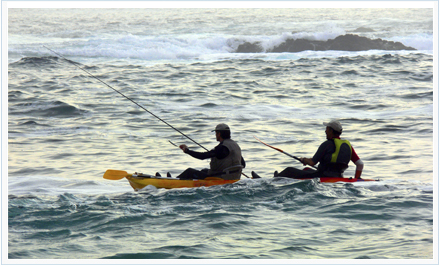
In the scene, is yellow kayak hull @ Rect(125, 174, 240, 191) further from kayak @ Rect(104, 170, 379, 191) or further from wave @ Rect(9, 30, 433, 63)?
wave @ Rect(9, 30, 433, 63)

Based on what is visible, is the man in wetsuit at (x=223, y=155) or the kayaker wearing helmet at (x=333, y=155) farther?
the man in wetsuit at (x=223, y=155)

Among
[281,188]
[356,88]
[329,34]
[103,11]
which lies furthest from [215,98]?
[103,11]

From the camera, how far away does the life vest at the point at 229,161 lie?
835 centimetres

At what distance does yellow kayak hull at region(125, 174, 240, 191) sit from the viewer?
8336mm

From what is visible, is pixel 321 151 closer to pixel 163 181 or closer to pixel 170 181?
pixel 170 181

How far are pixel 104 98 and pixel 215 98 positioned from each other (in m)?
4.72

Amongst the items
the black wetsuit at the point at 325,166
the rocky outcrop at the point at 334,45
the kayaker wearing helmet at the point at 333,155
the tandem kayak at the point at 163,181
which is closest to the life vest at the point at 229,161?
the tandem kayak at the point at 163,181

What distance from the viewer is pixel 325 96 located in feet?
64.3

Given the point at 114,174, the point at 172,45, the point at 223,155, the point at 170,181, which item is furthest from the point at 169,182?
the point at 172,45

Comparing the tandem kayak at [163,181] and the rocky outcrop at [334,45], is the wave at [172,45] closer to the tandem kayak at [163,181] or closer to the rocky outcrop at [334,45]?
the rocky outcrop at [334,45]

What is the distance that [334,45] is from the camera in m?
32.9

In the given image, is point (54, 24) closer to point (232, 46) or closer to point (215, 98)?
point (232, 46)

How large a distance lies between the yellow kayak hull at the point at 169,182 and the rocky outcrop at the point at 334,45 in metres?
26.1

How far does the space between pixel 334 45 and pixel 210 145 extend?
75.2 feet
